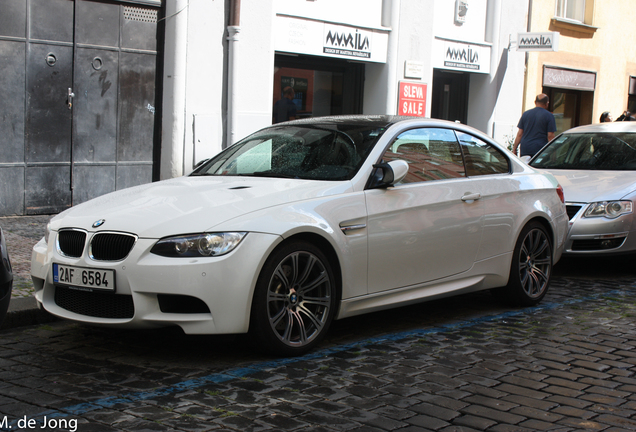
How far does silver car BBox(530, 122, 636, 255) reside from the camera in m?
8.27

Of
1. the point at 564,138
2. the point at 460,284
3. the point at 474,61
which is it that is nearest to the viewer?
the point at 460,284

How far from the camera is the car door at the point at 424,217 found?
5.38 m

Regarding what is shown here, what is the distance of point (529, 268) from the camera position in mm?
6770

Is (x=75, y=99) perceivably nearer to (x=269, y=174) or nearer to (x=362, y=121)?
(x=362, y=121)

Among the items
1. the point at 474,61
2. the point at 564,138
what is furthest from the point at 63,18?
the point at 474,61

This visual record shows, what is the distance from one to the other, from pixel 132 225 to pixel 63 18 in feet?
24.1

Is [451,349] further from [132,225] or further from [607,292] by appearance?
[607,292]

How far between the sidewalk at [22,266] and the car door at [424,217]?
246 centimetres

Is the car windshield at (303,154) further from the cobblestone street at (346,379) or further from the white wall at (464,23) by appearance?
the white wall at (464,23)

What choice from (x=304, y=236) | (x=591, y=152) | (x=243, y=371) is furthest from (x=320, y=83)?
(x=243, y=371)

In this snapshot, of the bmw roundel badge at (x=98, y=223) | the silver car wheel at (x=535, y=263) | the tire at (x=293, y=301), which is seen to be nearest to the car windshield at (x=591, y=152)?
the silver car wheel at (x=535, y=263)

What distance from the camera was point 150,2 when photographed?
1192 cm

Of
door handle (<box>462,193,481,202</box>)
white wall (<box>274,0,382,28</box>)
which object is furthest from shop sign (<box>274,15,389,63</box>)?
door handle (<box>462,193,481,202</box>)

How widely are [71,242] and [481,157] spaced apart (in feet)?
11.0
